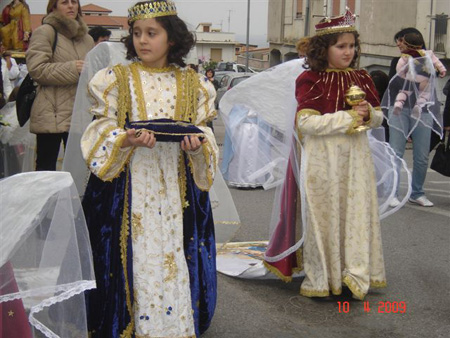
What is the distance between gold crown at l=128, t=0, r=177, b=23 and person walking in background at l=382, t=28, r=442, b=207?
4.51 m

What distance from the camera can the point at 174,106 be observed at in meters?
3.77

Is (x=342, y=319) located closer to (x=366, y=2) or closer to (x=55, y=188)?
(x=55, y=188)

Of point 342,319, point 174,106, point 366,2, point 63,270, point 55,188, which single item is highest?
point 366,2

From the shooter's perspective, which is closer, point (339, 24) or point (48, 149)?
point (339, 24)

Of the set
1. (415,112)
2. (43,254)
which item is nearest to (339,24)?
(43,254)

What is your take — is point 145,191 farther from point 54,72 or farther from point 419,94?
point 419,94

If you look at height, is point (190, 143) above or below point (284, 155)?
above

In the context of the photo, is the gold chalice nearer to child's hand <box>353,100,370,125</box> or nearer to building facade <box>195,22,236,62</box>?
child's hand <box>353,100,370,125</box>

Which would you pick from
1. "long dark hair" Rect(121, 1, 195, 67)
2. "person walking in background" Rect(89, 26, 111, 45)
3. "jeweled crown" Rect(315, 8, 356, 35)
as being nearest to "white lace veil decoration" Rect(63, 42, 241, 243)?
"long dark hair" Rect(121, 1, 195, 67)

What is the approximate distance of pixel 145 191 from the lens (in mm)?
3746

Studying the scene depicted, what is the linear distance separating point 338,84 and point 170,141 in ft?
5.03

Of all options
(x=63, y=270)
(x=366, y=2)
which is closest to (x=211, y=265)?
(x=63, y=270)

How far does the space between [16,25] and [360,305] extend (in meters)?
5.22

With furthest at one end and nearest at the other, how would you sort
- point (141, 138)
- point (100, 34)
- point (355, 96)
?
point (100, 34)
point (355, 96)
point (141, 138)
